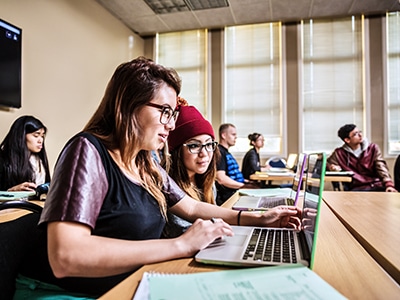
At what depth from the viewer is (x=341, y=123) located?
16.2 ft

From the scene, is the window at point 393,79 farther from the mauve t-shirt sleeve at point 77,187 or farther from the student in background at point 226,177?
the mauve t-shirt sleeve at point 77,187

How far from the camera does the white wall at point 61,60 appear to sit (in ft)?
10.7

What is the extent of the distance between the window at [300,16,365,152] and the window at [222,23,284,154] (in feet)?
1.37

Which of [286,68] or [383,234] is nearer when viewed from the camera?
[383,234]

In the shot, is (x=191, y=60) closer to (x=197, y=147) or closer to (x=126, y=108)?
(x=197, y=147)

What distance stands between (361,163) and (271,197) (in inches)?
97.0

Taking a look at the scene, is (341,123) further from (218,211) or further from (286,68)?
(218,211)

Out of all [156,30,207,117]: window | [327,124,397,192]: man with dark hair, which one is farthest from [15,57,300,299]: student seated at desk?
[156,30,207,117]: window

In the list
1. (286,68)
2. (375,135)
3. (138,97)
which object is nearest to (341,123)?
(375,135)

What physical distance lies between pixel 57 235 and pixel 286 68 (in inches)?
197

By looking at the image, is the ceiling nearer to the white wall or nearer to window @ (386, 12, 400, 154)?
window @ (386, 12, 400, 154)

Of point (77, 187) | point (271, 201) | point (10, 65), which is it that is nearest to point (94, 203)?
point (77, 187)

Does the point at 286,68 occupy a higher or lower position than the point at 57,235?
higher

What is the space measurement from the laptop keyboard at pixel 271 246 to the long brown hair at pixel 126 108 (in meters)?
0.31
